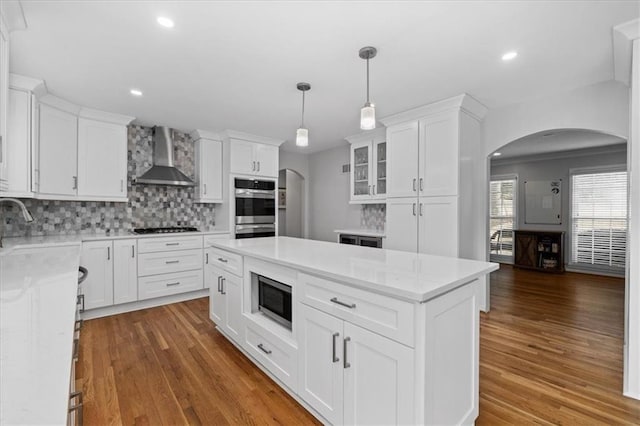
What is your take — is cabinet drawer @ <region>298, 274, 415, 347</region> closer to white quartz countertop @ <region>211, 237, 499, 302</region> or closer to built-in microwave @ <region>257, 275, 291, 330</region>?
white quartz countertop @ <region>211, 237, 499, 302</region>

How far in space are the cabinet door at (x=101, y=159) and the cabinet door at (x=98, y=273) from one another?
64 centimetres

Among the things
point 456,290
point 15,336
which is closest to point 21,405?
point 15,336

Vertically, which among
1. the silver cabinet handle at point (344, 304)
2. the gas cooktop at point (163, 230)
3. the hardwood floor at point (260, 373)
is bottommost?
the hardwood floor at point (260, 373)

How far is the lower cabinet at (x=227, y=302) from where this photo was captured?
8.14 ft

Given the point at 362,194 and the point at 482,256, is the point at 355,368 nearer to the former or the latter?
the point at 482,256

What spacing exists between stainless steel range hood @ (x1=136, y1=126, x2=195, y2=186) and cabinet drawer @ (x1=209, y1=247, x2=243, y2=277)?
1.71 m

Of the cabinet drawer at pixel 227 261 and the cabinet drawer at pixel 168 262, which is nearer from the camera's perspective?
the cabinet drawer at pixel 227 261

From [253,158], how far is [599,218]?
6.61m

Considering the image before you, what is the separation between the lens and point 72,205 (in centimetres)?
371

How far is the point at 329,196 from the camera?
5.80 meters

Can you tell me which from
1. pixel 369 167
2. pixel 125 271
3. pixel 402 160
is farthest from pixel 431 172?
pixel 125 271

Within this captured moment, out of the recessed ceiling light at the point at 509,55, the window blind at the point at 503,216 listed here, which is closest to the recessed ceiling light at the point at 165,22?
the recessed ceiling light at the point at 509,55

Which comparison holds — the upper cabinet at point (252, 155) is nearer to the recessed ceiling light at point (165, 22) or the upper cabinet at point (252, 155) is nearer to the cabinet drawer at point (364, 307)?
the recessed ceiling light at point (165, 22)

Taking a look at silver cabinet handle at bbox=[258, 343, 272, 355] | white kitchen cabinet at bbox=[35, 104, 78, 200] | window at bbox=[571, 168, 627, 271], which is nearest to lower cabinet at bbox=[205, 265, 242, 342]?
silver cabinet handle at bbox=[258, 343, 272, 355]
